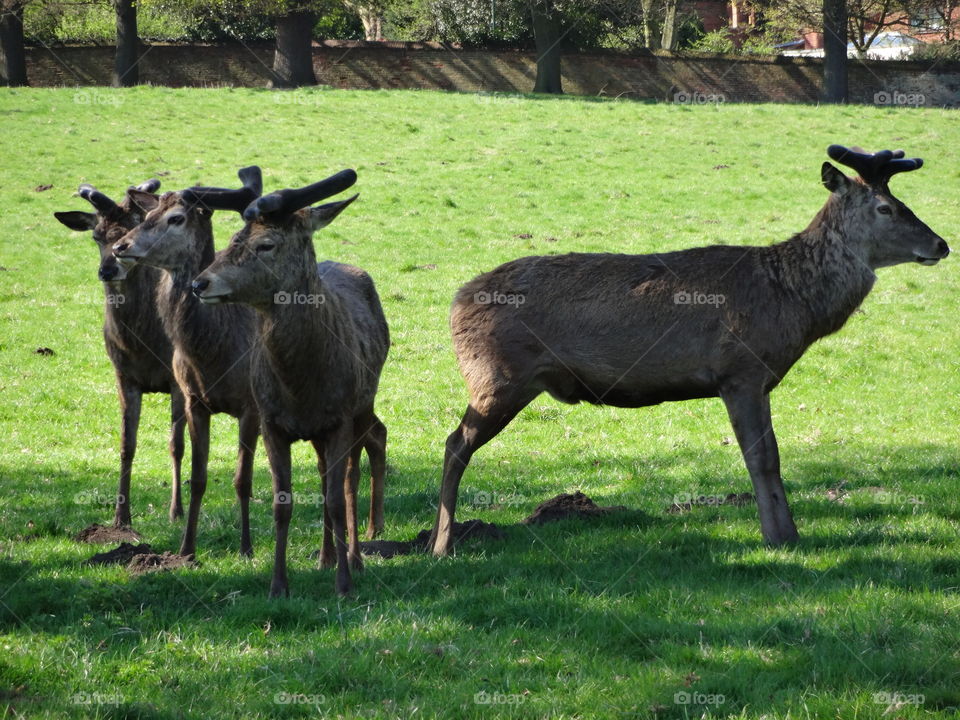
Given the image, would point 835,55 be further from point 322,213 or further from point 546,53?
point 322,213

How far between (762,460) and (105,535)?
209 inches

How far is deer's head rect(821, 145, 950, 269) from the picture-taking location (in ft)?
28.3

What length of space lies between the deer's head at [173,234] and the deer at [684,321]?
209cm

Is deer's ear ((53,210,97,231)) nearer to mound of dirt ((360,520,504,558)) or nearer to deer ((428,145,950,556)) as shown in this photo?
deer ((428,145,950,556))

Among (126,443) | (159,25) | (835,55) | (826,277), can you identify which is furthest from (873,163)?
(159,25)

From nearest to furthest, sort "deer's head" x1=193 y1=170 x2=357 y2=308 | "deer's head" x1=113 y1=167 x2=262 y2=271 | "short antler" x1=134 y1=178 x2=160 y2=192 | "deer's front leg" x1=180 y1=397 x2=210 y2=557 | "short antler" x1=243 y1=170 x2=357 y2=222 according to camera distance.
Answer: "deer's head" x1=193 y1=170 x2=357 y2=308 < "short antler" x1=243 y1=170 x2=357 y2=222 < "deer's front leg" x1=180 y1=397 x2=210 y2=557 < "deer's head" x1=113 y1=167 x2=262 y2=271 < "short antler" x1=134 y1=178 x2=160 y2=192

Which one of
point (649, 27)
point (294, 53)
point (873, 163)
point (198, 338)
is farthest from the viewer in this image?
point (649, 27)

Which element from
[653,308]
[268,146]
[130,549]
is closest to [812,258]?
[653,308]

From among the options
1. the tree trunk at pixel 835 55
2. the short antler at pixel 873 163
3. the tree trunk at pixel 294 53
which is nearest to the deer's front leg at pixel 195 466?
the short antler at pixel 873 163

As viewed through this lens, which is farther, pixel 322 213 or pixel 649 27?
pixel 649 27

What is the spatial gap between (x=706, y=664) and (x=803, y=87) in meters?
39.1

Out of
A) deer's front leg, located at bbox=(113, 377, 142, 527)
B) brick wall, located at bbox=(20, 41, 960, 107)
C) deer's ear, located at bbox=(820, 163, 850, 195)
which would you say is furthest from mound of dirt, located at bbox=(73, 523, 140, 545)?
brick wall, located at bbox=(20, 41, 960, 107)

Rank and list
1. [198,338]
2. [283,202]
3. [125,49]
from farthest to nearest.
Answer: [125,49]
[198,338]
[283,202]

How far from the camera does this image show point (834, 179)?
8.66 meters
